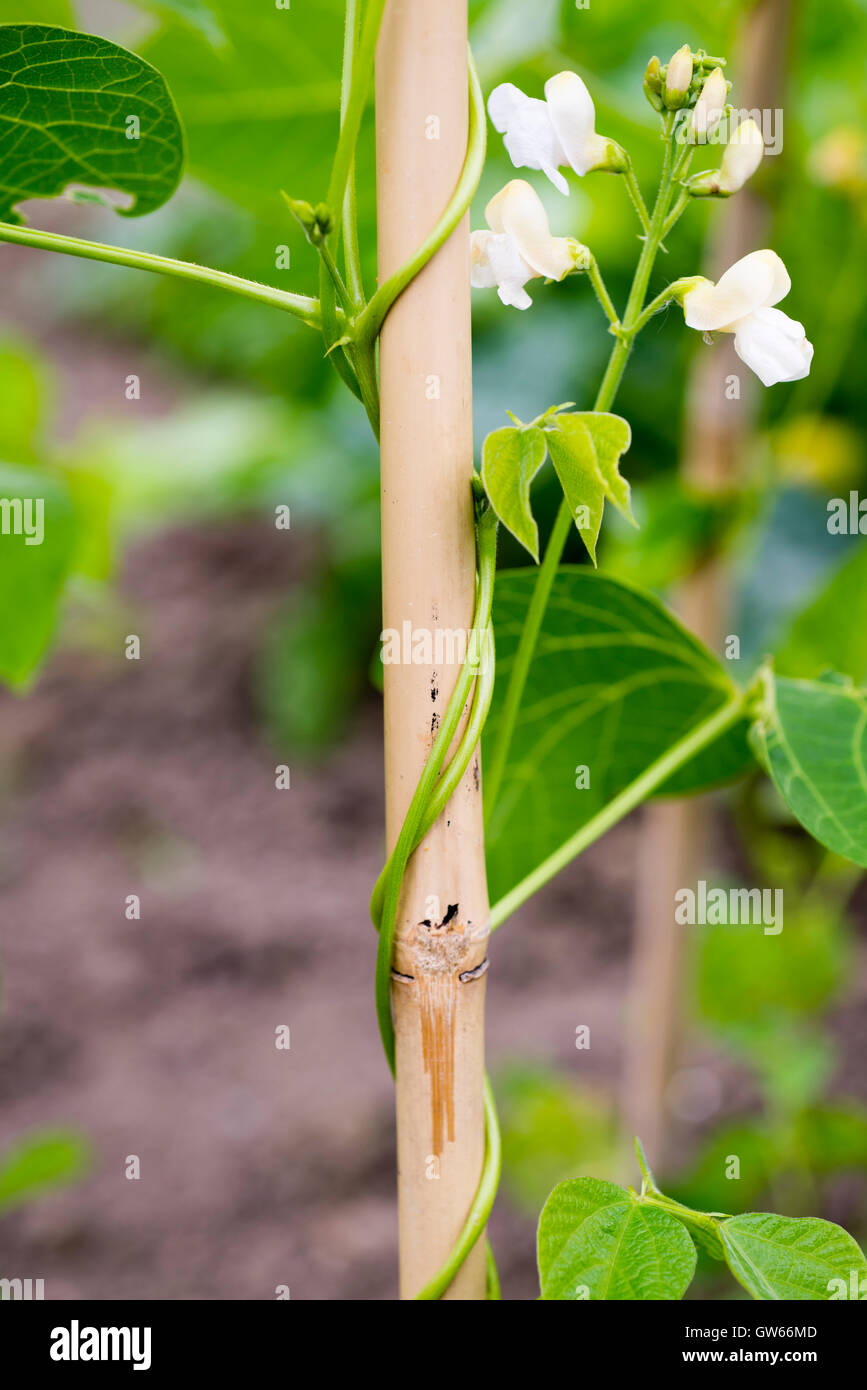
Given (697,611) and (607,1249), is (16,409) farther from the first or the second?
(607,1249)

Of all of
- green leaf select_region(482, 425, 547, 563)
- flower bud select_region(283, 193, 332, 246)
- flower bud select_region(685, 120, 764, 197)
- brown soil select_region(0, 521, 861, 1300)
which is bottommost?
brown soil select_region(0, 521, 861, 1300)

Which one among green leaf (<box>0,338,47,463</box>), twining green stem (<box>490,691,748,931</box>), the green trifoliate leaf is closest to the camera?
the green trifoliate leaf

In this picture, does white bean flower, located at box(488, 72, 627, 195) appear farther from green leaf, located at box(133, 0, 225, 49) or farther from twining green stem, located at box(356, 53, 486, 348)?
green leaf, located at box(133, 0, 225, 49)

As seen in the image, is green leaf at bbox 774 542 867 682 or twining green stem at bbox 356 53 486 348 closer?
twining green stem at bbox 356 53 486 348

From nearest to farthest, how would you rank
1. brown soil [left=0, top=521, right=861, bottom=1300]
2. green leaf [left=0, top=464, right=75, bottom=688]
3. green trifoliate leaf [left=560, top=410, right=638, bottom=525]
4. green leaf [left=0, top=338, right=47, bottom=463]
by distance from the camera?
green trifoliate leaf [left=560, top=410, right=638, bottom=525] → green leaf [left=0, top=464, right=75, bottom=688] → green leaf [left=0, top=338, right=47, bottom=463] → brown soil [left=0, top=521, right=861, bottom=1300]

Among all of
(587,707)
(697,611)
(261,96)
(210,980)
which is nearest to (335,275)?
(587,707)

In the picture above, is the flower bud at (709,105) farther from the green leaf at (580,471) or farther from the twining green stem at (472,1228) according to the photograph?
the twining green stem at (472,1228)

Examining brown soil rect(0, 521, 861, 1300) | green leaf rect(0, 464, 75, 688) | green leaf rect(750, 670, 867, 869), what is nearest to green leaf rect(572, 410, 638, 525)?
green leaf rect(750, 670, 867, 869)

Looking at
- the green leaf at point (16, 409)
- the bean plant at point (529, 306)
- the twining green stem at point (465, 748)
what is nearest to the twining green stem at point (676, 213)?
the bean plant at point (529, 306)
